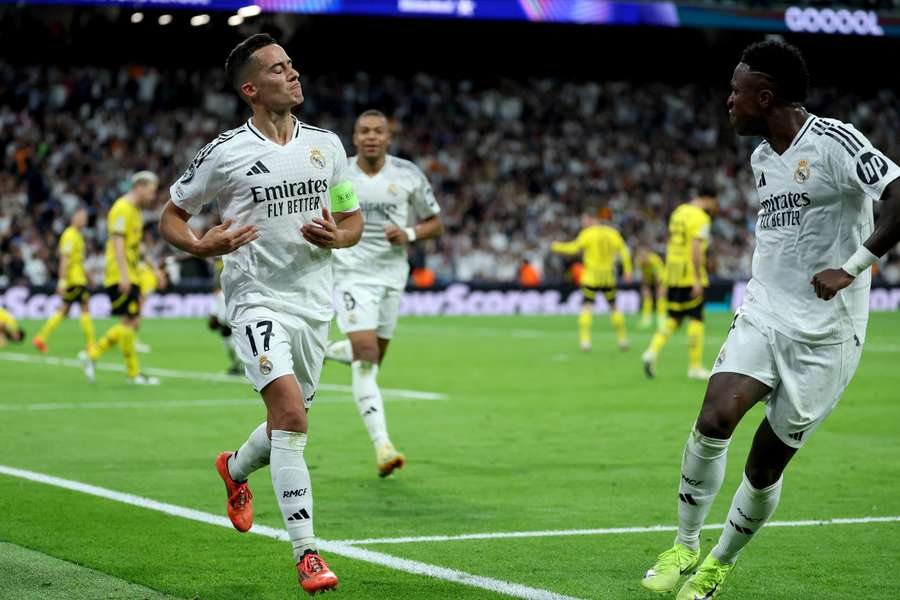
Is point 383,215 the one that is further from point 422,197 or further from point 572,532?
point 572,532

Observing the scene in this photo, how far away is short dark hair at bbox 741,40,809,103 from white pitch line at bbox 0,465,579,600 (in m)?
2.44

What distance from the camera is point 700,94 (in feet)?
158

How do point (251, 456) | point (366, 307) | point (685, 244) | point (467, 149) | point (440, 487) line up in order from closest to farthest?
point (251, 456) → point (440, 487) → point (366, 307) → point (685, 244) → point (467, 149)

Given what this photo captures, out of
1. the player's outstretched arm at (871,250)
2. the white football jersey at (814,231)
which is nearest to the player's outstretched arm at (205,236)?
the white football jersey at (814,231)

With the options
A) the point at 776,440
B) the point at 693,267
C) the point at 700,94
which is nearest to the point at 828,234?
the point at 776,440

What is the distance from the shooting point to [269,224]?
6.65 m

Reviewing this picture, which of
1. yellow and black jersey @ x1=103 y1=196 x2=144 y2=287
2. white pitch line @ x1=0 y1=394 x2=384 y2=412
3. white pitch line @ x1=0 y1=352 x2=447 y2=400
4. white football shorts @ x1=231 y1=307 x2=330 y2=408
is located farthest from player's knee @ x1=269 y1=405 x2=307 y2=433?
yellow and black jersey @ x1=103 y1=196 x2=144 y2=287

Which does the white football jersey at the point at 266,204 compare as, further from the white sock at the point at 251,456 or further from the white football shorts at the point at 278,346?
the white sock at the point at 251,456

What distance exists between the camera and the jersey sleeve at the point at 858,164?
5707mm

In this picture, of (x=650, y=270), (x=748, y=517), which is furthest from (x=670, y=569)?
(x=650, y=270)

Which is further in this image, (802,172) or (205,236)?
(205,236)

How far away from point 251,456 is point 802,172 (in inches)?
124

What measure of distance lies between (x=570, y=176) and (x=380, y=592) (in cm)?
3817

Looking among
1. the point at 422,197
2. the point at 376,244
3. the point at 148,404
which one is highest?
the point at 422,197
